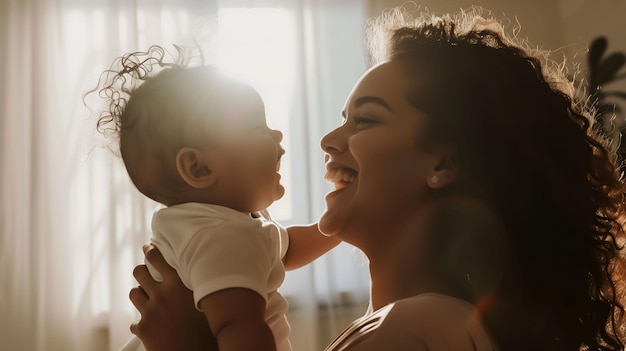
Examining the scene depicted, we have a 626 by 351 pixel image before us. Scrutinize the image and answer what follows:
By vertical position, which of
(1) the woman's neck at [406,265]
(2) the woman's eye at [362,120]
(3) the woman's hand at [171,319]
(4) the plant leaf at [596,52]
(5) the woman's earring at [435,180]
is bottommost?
(3) the woman's hand at [171,319]

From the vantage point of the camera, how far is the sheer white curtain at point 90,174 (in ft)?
9.50

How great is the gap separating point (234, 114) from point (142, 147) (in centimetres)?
16

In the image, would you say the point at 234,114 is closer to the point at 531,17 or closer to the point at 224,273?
the point at 224,273

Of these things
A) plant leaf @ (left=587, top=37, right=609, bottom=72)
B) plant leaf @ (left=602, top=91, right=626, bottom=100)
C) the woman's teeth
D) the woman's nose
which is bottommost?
the woman's teeth

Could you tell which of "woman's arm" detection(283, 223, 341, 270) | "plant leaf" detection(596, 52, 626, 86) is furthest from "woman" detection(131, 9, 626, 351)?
"plant leaf" detection(596, 52, 626, 86)

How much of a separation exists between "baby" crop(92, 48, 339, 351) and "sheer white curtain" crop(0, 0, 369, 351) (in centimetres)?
182

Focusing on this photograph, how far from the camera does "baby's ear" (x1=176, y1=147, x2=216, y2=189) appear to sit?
1.10 m

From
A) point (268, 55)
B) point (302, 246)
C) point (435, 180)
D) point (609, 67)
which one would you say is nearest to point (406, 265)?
point (435, 180)

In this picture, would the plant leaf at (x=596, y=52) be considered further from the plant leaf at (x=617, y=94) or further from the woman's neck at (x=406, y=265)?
the woman's neck at (x=406, y=265)

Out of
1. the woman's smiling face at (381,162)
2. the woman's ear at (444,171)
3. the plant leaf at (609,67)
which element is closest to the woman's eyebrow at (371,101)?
the woman's smiling face at (381,162)

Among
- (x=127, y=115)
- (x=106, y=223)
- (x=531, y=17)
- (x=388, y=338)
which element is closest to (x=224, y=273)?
(x=388, y=338)

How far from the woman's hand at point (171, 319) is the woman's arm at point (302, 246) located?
0.90ft

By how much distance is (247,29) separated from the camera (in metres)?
3.11

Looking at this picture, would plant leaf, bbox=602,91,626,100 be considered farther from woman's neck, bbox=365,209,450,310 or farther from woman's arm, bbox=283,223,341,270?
woman's neck, bbox=365,209,450,310
